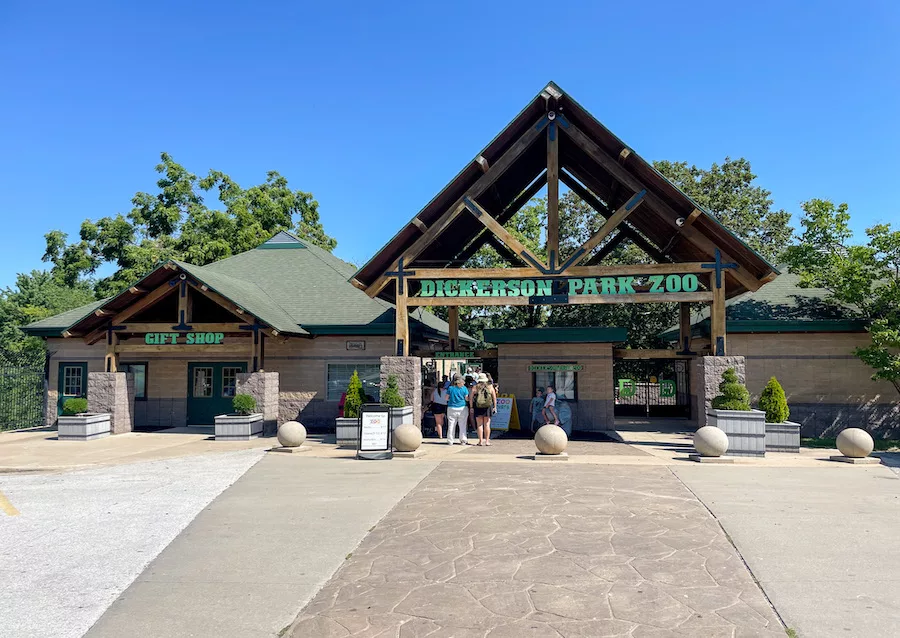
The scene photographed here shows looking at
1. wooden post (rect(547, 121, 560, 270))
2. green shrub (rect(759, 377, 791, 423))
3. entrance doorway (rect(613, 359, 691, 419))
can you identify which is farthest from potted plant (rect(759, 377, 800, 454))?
entrance doorway (rect(613, 359, 691, 419))

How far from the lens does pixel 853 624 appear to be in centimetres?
526

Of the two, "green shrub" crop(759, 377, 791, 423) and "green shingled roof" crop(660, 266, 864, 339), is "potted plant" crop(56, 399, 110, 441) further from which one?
"green shingled roof" crop(660, 266, 864, 339)

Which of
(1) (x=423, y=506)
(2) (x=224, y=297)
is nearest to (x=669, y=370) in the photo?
(2) (x=224, y=297)

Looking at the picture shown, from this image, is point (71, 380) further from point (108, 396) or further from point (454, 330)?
point (454, 330)

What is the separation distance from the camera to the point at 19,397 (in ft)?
78.1

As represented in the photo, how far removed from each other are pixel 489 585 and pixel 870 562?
4.13m

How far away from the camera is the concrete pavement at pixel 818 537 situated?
5.53 m

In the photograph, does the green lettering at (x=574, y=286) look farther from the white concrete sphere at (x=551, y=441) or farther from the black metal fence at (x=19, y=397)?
the black metal fence at (x=19, y=397)

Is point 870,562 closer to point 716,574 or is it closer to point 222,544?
point 716,574

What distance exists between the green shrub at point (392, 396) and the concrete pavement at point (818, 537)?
6731mm

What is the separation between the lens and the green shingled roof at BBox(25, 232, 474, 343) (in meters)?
19.3

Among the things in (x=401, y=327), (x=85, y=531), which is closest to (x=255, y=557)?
(x=85, y=531)

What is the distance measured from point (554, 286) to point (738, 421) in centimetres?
531

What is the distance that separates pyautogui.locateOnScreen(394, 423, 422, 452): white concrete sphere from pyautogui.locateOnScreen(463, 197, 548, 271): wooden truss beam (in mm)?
5206
